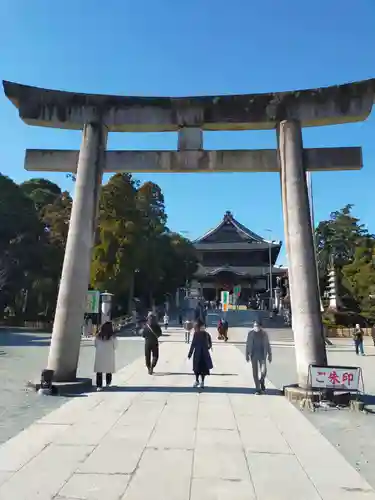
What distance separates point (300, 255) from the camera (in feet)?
29.2

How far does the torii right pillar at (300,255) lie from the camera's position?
8398 millimetres

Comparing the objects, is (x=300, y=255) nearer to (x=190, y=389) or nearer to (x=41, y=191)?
(x=190, y=389)

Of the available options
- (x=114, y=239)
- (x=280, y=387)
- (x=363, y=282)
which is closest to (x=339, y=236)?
(x=363, y=282)

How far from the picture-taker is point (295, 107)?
969 cm

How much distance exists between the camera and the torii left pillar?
28.6ft

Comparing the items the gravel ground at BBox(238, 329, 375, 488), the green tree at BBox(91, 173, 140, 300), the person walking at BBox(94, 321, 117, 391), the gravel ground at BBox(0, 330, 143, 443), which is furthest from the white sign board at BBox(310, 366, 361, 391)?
the green tree at BBox(91, 173, 140, 300)

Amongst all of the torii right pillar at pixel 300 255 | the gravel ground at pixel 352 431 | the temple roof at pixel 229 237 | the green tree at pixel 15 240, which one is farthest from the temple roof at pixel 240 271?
the torii right pillar at pixel 300 255

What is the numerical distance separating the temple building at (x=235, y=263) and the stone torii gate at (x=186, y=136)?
42379 mm

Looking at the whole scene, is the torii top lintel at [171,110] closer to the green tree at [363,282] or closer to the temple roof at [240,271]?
the green tree at [363,282]

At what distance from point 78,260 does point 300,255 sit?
456cm

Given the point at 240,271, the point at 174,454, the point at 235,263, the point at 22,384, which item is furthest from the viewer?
the point at 235,263

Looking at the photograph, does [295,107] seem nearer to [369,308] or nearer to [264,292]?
[369,308]

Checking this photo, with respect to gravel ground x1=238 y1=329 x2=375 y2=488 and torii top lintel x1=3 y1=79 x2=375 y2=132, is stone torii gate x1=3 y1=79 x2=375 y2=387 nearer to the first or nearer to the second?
torii top lintel x1=3 y1=79 x2=375 y2=132

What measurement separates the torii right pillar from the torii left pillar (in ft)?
13.5
